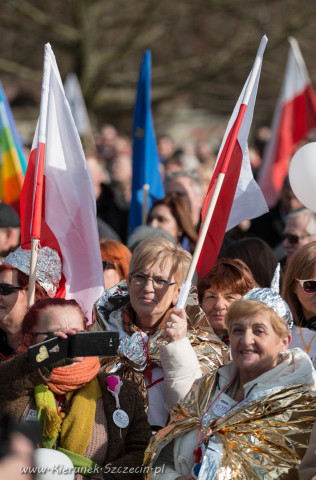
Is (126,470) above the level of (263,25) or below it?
below

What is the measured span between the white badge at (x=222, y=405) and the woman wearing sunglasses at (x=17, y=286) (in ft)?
3.30

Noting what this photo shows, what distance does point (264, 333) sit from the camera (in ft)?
12.4

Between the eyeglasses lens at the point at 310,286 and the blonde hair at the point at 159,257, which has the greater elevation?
the blonde hair at the point at 159,257

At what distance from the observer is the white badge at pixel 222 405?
370cm

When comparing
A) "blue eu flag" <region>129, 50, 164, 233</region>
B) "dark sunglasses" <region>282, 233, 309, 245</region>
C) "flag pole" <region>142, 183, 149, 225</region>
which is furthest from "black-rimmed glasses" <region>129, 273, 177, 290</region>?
"blue eu flag" <region>129, 50, 164, 233</region>

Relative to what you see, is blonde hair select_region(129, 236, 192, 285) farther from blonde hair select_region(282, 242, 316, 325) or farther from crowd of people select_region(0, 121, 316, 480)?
blonde hair select_region(282, 242, 316, 325)

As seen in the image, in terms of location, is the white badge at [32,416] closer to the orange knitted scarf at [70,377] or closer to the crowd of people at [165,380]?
the crowd of people at [165,380]

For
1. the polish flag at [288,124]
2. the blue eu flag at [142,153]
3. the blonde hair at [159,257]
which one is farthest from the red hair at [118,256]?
the polish flag at [288,124]

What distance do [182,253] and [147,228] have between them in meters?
1.76

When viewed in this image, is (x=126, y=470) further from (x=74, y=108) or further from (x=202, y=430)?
(x=74, y=108)

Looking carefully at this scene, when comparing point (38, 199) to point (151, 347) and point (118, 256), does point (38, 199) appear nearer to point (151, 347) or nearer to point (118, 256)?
point (118, 256)

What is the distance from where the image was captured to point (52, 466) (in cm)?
311

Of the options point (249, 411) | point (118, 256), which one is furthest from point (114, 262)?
point (249, 411)

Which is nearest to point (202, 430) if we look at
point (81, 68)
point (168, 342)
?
point (168, 342)
